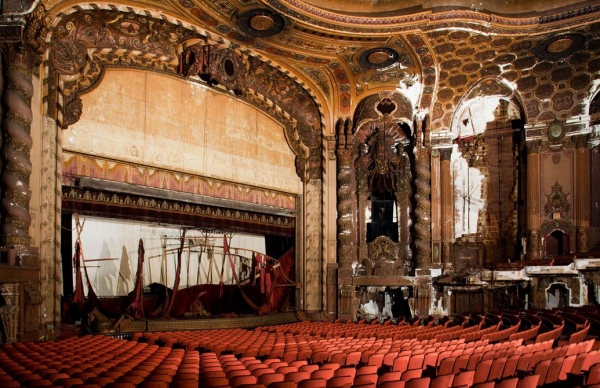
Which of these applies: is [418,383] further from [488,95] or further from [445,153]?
[488,95]

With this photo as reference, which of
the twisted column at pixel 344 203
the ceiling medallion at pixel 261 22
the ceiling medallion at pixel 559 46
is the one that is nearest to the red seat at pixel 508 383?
the ceiling medallion at pixel 261 22

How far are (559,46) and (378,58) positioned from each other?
14.9 ft

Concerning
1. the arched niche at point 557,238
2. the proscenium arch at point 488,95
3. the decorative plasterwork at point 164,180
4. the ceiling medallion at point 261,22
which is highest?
the ceiling medallion at point 261,22

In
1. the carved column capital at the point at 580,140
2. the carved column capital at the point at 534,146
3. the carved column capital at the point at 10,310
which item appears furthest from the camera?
the carved column capital at the point at 534,146

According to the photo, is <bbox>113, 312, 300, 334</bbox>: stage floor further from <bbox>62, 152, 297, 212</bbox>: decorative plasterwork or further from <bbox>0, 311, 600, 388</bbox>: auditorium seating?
<bbox>0, 311, 600, 388</bbox>: auditorium seating

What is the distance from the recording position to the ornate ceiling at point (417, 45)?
507 inches

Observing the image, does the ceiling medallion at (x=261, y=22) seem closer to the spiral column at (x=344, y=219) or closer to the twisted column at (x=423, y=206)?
the spiral column at (x=344, y=219)

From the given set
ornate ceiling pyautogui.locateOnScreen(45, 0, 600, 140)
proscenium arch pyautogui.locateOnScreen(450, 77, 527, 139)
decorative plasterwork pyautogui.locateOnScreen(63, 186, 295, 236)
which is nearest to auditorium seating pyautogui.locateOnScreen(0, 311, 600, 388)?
decorative plasterwork pyautogui.locateOnScreen(63, 186, 295, 236)

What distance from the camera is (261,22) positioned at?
13039 mm

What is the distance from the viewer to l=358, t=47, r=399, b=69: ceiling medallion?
579 inches

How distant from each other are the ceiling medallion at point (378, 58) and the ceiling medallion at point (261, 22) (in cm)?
267

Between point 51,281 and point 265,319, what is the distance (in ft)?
19.7

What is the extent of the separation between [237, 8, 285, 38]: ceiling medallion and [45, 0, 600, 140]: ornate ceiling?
24 mm

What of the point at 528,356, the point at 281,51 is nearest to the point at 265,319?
the point at 281,51
